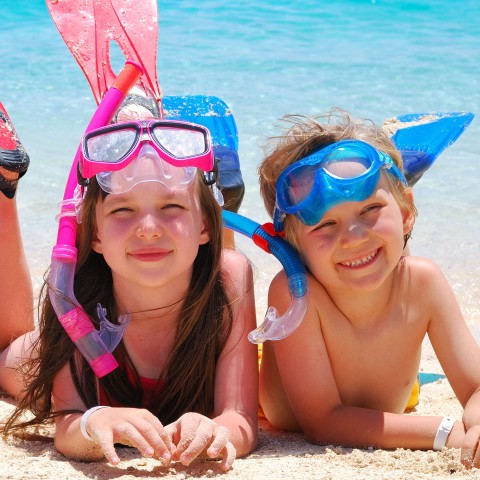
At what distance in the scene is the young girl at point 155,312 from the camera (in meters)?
2.79

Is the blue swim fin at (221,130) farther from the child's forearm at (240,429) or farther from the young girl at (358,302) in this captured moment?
the child's forearm at (240,429)

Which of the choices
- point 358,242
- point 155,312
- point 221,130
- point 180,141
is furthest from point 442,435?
point 221,130

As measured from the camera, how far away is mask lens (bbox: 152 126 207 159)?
285 cm

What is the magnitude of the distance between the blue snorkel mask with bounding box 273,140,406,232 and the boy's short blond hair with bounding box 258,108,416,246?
6 cm

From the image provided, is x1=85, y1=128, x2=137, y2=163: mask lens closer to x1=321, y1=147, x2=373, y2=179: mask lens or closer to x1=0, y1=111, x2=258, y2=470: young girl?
x1=0, y1=111, x2=258, y2=470: young girl

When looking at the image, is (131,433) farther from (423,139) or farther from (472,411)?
(423,139)

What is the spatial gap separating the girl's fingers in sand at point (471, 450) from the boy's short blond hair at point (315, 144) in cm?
77

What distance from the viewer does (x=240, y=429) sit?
2.79m

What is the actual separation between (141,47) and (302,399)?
1.66m

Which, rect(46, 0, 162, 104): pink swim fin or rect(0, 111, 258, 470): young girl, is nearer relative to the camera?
rect(0, 111, 258, 470): young girl

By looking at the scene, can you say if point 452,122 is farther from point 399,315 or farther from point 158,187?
point 158,187

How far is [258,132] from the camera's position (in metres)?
7.58

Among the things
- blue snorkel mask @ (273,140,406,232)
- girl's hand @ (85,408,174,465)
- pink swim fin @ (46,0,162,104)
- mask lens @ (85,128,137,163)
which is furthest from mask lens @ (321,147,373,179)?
pink swim fin @ (46,0,162,104)

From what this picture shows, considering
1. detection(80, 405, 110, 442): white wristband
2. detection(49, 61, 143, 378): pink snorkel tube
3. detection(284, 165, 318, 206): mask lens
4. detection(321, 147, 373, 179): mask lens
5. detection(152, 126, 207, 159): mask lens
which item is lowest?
detection(80, 405, 110, 442): white wristband
